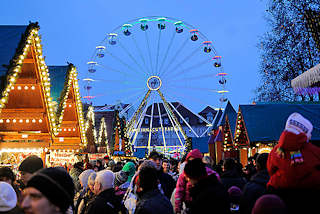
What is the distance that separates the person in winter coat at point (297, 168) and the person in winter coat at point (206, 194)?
2.42 feet

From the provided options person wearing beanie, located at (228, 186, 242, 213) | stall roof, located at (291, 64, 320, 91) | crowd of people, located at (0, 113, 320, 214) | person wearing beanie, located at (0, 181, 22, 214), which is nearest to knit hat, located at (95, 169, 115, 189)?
crowd of people, located at (0, 113, 320, 214)

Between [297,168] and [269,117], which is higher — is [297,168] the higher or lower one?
the lower one

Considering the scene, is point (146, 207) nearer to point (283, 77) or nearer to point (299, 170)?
point (299, 170)

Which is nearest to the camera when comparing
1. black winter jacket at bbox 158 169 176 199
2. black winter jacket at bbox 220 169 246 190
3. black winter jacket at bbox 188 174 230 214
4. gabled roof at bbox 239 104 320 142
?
black winter jacket at bbox 188 174 230 214

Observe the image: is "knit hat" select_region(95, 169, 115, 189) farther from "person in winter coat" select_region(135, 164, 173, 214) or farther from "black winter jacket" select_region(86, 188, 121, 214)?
"person in winter coat" select_region(135, 164, 173, 214)

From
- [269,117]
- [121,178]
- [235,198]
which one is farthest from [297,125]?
[269,117]

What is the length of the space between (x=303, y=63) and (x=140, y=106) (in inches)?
762

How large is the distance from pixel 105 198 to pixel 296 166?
2851 mm

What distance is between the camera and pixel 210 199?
4.18 meters

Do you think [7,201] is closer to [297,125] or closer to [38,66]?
[297,125]

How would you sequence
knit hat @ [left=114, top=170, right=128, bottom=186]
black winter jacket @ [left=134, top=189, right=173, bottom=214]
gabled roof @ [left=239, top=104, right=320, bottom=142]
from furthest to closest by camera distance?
gabled roof @ [left=239, top=104, right=320, bottom=142] < knit hat @ [left=114, top=170, right=128, bottom=186] < black winter jacket @ [left=134, top=189, right=173, bottom=214]

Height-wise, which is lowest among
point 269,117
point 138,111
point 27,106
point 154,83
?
point 269,117

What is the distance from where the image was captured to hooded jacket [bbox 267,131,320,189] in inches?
133

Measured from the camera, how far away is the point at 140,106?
37531 millimetres
